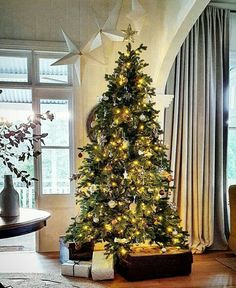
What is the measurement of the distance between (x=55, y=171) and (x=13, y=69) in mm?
1429

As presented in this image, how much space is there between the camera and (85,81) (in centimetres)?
428

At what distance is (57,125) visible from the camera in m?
4.30

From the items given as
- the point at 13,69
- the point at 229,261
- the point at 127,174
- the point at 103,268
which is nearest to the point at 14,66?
the point at 13,69

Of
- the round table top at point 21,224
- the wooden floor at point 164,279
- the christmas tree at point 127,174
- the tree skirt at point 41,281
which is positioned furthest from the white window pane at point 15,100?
the round table top at point 21,224

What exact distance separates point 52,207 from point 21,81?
5.52 feet

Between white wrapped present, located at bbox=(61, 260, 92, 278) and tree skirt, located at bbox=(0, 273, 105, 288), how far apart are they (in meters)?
0.07

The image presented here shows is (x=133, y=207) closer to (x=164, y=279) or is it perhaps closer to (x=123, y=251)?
(x=123, y=251)

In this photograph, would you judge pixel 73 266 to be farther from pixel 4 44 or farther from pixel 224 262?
pixel 4 44

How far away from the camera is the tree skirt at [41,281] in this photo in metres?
3.08

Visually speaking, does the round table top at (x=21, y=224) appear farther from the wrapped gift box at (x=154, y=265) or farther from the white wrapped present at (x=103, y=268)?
the wrapped gift box at (x=154, y=265)

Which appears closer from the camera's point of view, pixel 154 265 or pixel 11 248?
pixel 154 265

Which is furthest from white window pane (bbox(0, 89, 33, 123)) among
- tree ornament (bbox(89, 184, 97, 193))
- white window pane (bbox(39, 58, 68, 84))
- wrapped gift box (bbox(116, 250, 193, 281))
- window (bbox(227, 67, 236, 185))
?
window (bbox(227, 67, 236, 185))

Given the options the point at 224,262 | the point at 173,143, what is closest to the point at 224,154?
the point at 173,143

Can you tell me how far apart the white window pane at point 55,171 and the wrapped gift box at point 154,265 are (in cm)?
132
